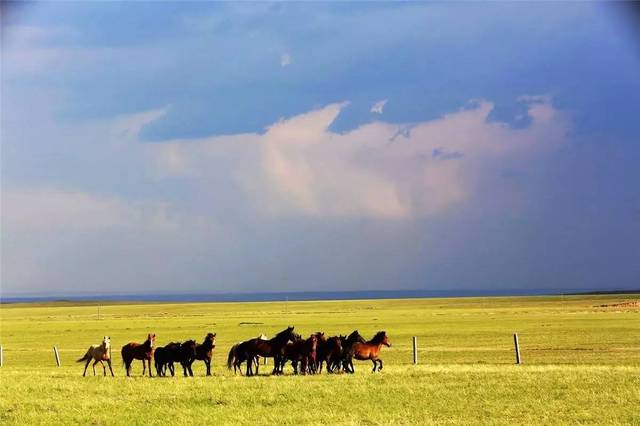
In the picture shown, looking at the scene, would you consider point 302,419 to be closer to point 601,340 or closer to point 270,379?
point 270,379

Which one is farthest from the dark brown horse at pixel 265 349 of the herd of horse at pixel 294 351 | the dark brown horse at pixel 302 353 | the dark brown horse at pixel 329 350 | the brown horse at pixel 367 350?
the brown horse at pixel 367 350

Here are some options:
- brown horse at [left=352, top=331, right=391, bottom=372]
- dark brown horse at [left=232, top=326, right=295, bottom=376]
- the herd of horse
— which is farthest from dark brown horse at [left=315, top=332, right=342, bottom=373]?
dark brown horse at [left=232, top=326, right=295, bottom=376]

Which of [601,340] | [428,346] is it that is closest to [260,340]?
[428,346]

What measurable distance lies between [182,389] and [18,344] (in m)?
42.4

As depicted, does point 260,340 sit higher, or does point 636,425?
point 260,340

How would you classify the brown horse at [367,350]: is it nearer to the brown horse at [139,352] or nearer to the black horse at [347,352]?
the black horse at [347,352]

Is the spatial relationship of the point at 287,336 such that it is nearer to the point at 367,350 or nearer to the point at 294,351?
the point at 294,351

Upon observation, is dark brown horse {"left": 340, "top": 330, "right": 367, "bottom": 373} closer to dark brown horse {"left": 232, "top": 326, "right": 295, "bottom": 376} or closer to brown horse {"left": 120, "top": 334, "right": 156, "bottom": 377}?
dark brown horse {"left": 232, "top": 326, "right": 295, "bottom": 376}

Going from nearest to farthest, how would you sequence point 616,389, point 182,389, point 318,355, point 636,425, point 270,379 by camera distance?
1. point 636,425
2. point 616,389
3. point 182,389
4. point 270,379
5. point 318,355

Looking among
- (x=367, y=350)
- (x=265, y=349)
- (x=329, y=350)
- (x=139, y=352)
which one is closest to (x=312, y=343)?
(x=329, y=350)

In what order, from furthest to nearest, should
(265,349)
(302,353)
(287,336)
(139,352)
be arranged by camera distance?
(139,352)
(287,336)
(265,349)
(302,353)

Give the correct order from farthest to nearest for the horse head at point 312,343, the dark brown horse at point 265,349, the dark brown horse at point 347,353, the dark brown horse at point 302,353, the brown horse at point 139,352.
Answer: the brown horse at point 139,352
the dark brown horse at point 265,349
the dark brown horse at point 347,353
the dark brown horse at point 302,353
the horse head at point 312,343

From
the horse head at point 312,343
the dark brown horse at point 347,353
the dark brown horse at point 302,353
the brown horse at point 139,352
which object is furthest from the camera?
the brown horse at point 139,352

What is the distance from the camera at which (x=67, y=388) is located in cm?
2388
